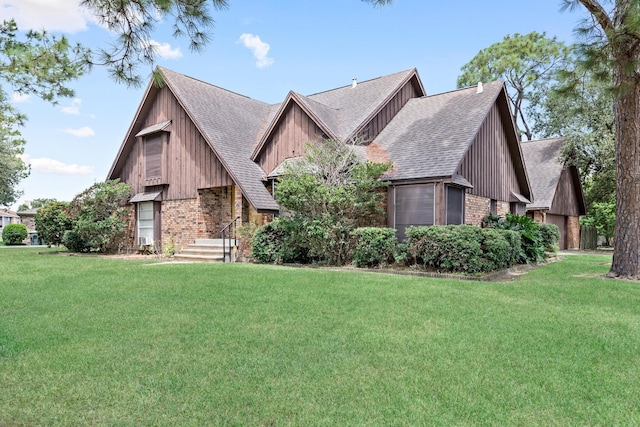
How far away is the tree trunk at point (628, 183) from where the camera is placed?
32.2ft

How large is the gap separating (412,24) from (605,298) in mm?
9455

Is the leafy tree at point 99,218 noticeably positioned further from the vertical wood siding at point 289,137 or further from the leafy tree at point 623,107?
the leafy tree at point 623,107

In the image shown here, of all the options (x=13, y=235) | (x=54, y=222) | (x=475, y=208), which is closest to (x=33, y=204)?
(x=13, y=235)

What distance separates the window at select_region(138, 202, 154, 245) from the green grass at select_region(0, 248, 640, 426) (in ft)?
32.7

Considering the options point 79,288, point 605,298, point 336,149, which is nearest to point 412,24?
point 336,149

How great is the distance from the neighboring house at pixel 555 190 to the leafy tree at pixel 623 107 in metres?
12.2

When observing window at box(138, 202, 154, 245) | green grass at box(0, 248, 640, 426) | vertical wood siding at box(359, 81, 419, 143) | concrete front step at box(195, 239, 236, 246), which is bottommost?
green grass at box(0, 248, 640, 426)

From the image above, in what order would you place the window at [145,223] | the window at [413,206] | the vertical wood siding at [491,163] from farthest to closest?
the window at [145,223]
the vertical wood siding at [491,163]
the window at [413,206]

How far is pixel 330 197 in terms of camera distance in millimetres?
11406

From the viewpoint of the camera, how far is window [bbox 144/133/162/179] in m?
17.2

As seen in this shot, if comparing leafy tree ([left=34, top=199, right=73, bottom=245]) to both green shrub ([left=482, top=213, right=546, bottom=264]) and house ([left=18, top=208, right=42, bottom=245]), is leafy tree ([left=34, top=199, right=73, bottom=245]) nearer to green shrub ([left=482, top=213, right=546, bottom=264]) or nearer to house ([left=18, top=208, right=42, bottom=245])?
house ([left=18, top=208, right=42, bottom=245])

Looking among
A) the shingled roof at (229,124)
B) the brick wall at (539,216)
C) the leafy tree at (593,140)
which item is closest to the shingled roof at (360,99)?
the shingled roof at (229,124)

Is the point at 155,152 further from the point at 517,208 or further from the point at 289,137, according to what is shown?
the point at 517,208

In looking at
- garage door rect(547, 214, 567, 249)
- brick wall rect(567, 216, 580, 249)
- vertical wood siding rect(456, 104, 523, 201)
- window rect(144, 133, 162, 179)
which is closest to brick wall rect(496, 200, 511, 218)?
vertical wood siding rect(456, 104, 523, 201)
